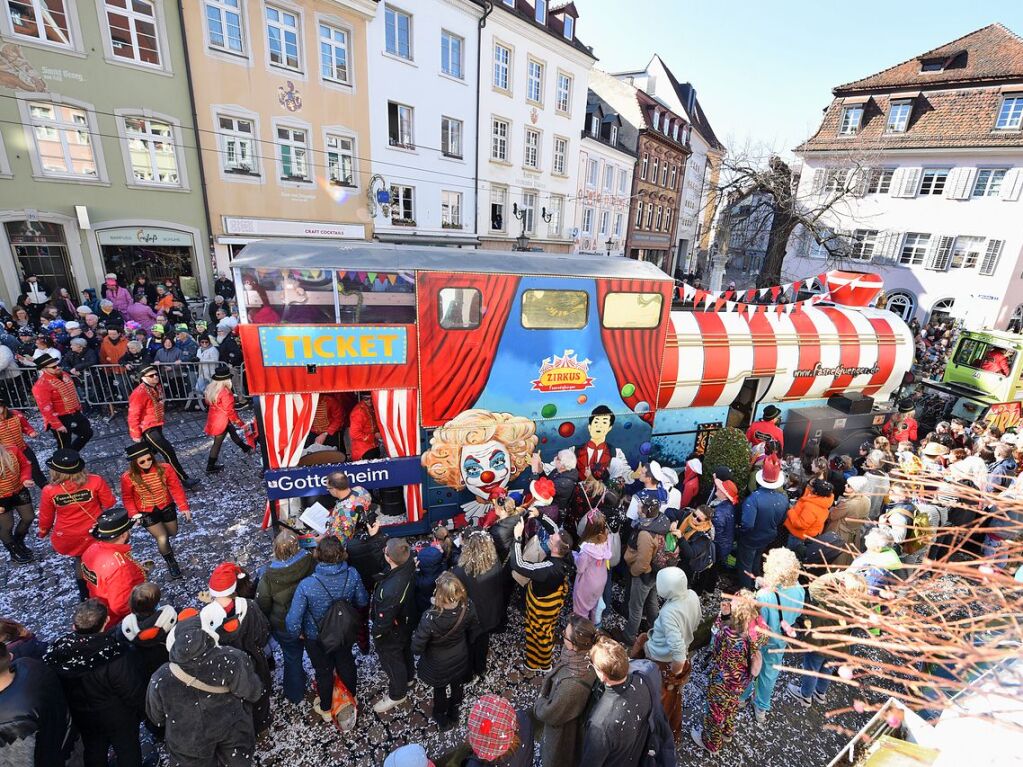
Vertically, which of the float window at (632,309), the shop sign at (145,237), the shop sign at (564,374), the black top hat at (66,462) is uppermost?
the shop sign at (145,237)

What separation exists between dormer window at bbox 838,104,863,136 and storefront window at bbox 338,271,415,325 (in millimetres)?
27029

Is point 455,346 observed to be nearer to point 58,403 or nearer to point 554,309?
point 554,309

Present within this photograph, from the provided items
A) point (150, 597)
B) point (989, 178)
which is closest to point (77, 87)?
point (150, 597)

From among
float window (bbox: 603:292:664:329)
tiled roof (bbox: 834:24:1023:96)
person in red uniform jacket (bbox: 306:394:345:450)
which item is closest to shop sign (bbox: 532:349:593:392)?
float window (bbox: 603:292:664:329)

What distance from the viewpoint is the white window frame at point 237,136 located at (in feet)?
45.9

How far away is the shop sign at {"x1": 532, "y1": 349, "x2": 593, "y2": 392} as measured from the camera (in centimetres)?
660

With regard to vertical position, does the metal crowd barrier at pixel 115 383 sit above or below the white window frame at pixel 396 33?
below

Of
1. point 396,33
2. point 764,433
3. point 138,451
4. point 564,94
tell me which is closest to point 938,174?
point 564,94

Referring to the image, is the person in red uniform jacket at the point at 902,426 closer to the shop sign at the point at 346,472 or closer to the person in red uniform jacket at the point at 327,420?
the shop sign at the point at 346,472

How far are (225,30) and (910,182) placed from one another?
90.9 feet

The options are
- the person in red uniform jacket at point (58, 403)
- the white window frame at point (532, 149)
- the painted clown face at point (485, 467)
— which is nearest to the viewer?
the painted clown face at point (485, 467)

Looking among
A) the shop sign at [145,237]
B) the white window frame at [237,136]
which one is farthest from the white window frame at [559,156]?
the shop sign at [145,237]

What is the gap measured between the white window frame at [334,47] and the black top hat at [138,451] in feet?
47.6

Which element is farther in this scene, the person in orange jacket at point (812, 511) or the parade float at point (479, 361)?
the parade float at point (479, 361)
